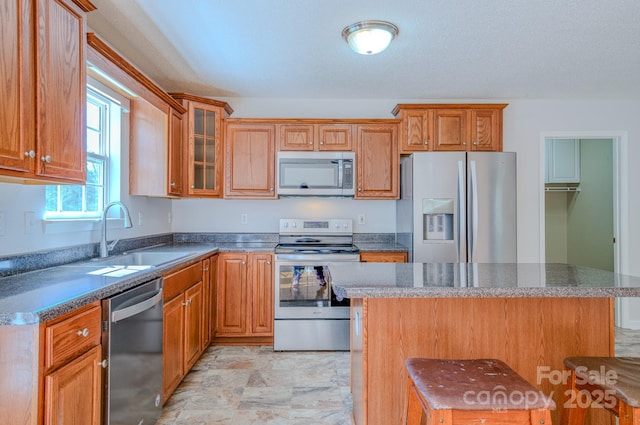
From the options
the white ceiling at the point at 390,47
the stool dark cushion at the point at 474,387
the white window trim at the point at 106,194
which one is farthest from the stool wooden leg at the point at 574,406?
the white window trim at the point at 106,194

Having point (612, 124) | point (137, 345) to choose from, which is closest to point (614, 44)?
point (612, 124)

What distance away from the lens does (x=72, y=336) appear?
1.26 metres

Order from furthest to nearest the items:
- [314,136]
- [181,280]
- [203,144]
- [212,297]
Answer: [314,136], [203,144], [212,297], [181,280]

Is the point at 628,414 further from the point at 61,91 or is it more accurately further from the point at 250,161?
the point at 250,161

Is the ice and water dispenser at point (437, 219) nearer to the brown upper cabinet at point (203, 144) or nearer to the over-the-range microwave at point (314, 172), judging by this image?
the over-the-range microwave at point (314, 172)

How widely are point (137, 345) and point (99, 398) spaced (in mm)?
291

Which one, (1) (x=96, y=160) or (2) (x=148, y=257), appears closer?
(1) (x=96, y=160)

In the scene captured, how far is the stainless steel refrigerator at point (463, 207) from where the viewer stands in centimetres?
306

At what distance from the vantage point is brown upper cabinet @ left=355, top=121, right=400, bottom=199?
3393 millimetres

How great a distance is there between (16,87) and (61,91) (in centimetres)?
24

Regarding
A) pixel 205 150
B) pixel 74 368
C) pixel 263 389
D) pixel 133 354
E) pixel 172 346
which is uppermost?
pixel 205 150

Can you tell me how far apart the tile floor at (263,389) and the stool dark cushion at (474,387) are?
1.01 metres

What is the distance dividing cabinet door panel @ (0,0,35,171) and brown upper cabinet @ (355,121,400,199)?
8.29ft

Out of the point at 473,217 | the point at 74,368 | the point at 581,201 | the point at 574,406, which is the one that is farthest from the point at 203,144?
the point at 581,201
